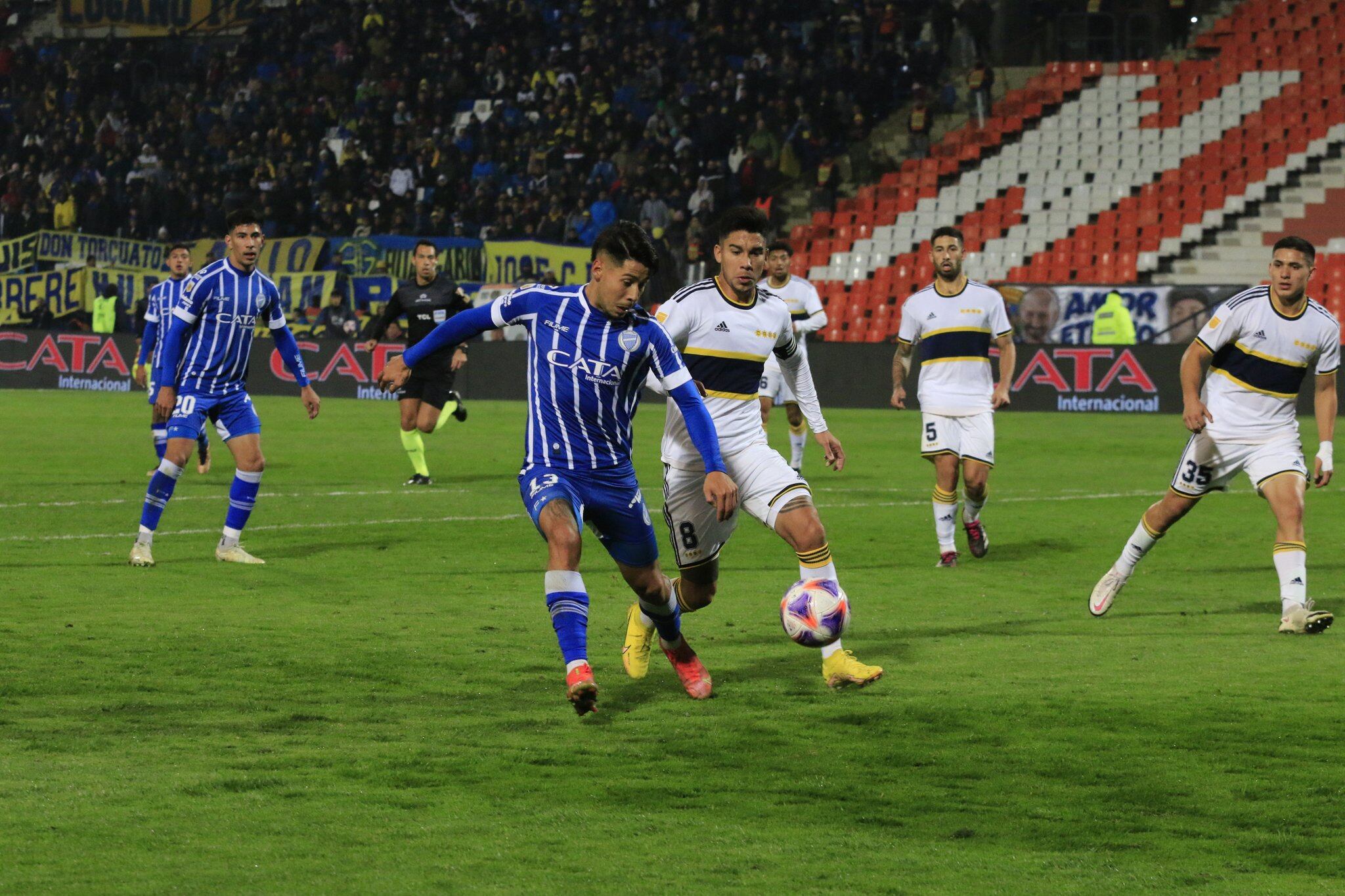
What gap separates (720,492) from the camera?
22.1 feet

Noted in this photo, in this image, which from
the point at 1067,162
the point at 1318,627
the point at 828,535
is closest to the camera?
the point at 1318,627

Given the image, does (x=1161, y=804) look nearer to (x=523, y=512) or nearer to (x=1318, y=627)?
(x=1318, y=627)

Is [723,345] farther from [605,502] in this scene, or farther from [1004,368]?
[1004,368]

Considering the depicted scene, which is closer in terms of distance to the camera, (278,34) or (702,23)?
(702,23)

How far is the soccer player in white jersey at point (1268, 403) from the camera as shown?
9.10m

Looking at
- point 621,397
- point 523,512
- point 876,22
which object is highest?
point 876,22

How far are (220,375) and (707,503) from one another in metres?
5.10

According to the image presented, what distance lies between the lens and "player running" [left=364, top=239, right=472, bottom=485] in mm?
16938

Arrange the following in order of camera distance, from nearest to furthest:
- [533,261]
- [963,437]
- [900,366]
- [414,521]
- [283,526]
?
[963,437] < [900,366] < [283,526] < [414,521] < [533,261]

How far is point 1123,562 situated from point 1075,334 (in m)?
18.8

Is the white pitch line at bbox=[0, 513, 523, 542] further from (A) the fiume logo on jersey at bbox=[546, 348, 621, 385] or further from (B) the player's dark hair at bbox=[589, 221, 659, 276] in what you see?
(B) the player's dark hair at bbox=[589, 221, 659, 276]

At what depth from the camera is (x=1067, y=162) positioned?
3375 centimetres

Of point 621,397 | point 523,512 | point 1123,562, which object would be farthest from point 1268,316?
point 523,512

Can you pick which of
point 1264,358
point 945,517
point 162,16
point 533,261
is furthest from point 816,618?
point 162,16
